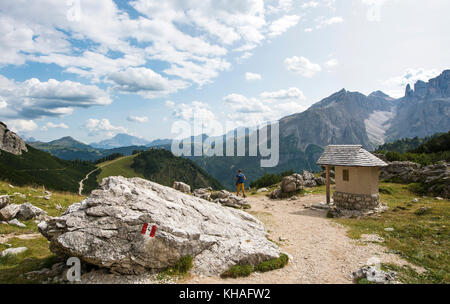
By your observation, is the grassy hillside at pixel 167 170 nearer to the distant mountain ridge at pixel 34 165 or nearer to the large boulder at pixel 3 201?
the distant mountain ridge at pixel 34 165

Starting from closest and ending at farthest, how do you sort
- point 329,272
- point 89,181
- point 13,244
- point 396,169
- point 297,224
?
point 329,272 → point 13,244 → point 297,224 → point 396,169 → point 89,181

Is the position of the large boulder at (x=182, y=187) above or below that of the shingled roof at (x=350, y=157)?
below

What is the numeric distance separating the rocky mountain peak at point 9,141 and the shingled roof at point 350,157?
138 m

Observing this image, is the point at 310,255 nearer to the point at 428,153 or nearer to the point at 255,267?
the point at 255,267

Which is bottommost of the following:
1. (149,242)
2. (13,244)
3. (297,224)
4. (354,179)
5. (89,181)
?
(89,181)

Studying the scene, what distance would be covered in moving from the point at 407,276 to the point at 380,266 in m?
0.94

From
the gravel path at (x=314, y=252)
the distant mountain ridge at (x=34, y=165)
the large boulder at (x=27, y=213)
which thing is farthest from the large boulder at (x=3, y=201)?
the distant mountain ridge at (x=34, y=165)

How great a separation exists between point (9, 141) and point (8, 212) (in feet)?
445

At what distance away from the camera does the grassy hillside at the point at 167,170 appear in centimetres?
16225

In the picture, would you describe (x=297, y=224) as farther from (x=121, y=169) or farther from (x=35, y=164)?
(x=121, y=169)

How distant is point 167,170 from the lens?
172m

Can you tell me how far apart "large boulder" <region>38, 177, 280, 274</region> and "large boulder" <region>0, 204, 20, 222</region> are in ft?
20.4
